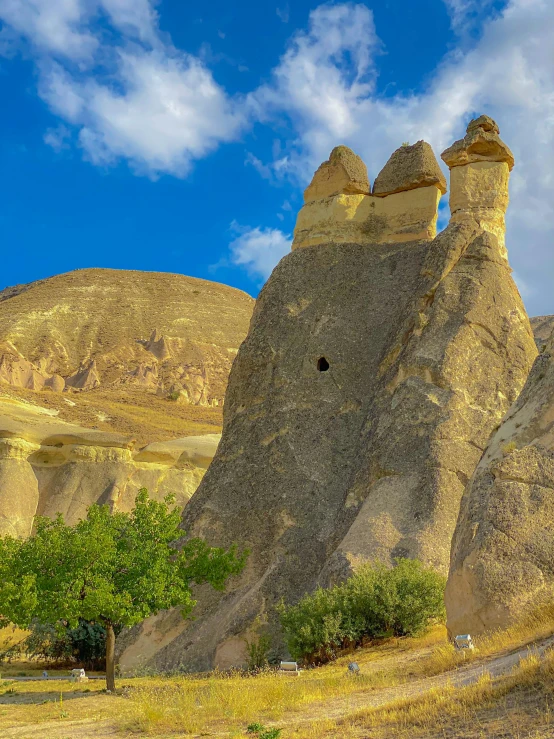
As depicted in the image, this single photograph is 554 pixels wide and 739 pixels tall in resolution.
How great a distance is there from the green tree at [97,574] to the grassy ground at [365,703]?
54.2 inches

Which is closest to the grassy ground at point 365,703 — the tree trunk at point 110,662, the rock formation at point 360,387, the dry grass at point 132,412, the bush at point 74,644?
the tree trunk at point 110,662

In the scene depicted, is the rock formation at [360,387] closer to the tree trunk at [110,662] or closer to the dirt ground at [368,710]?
the tree trunk at [110,662]

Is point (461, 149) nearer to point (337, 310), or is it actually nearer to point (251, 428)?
point (337, 310)

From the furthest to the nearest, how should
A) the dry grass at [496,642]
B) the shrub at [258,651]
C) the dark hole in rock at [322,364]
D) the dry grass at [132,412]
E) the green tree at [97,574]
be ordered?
the dry grass at [132,412] → the dark hole in rock at [322,364] → the shrub at [258,651] → the green tree at [97,574] → the dry grass at [496,642]

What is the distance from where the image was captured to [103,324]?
309 ft

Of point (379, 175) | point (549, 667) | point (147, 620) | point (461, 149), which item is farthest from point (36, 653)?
point (549, 667)

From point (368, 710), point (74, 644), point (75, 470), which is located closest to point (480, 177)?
point (368, 710)

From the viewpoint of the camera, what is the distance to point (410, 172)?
23.3 metres

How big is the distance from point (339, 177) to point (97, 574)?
555 inches

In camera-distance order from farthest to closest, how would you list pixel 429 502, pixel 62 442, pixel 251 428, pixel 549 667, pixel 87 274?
1. pixel 87 274
2. pixel 62 442
3. pixel 251 428
4. pixel 429 502
5. pixel 549 667

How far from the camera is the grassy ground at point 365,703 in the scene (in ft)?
22.4

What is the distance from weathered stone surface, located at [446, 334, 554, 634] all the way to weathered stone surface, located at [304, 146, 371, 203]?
12990 mm

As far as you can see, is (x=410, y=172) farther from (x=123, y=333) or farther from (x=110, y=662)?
(x=123, y=333)

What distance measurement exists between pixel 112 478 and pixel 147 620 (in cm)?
2041
